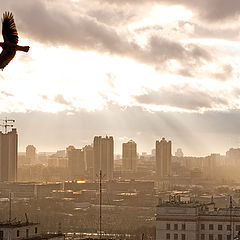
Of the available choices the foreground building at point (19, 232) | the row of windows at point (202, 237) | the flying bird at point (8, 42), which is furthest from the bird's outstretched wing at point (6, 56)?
the row of windows at point (202, 237)

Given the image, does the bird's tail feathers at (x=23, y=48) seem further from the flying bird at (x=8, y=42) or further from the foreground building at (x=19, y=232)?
the foreground building at (x=19, y=232)

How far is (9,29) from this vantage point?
365cm

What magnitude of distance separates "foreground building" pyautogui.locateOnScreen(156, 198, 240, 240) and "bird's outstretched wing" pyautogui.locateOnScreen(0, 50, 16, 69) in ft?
190

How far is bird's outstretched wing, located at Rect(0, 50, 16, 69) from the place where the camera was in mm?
3594

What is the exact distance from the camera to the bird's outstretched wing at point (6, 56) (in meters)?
3.59

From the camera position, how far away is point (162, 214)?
61969 millimetres

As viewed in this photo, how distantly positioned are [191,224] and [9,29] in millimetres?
58545

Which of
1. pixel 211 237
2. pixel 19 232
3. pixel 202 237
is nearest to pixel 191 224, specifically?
pixel 202 237

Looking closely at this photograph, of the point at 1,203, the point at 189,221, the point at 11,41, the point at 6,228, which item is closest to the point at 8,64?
the point at 11,41

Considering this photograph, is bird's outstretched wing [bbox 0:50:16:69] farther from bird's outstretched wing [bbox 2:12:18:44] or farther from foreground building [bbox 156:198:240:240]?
foreground building [bbox 156:198:240:240]

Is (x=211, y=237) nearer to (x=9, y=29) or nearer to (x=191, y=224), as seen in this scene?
(x=191, y=224)

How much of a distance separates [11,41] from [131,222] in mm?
145426

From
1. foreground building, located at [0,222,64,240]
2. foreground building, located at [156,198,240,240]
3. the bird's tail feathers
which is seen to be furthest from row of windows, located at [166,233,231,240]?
the bird's tail feathers

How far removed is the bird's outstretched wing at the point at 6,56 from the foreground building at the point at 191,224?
190 ft
